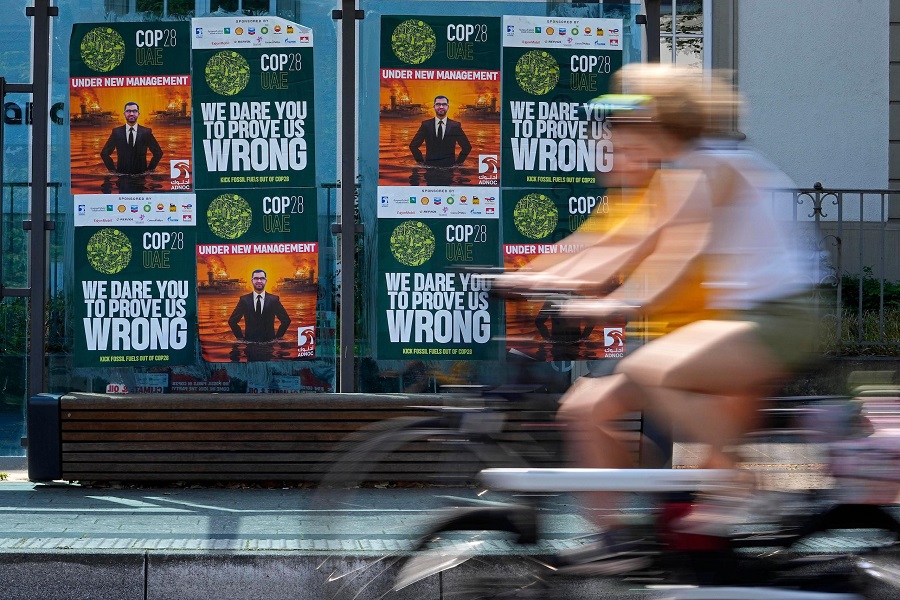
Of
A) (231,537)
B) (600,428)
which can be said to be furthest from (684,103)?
(231,537)

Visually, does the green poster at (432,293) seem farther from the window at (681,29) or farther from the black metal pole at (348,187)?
the window at (681,29)

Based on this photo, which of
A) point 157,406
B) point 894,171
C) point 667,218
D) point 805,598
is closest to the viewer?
point 805,598

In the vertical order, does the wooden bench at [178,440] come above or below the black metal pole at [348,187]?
below

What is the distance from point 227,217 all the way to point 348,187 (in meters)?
0.81

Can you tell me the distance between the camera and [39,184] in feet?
23.3

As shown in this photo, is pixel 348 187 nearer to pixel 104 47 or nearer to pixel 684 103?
pixel 104 47

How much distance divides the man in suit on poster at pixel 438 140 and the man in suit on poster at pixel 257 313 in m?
1.29

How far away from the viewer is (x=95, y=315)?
23.5 ft

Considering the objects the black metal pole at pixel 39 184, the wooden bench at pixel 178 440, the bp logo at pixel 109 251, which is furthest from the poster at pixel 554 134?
the black metal pole at pixel 39 184

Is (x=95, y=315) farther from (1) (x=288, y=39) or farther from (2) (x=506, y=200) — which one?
(2) (x=506, y=200)

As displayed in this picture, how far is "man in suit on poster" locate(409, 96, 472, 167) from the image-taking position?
7246mm

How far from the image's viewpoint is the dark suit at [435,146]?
725 centimetres

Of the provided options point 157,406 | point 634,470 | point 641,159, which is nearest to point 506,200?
point 157,406

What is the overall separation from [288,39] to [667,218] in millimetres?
4393
